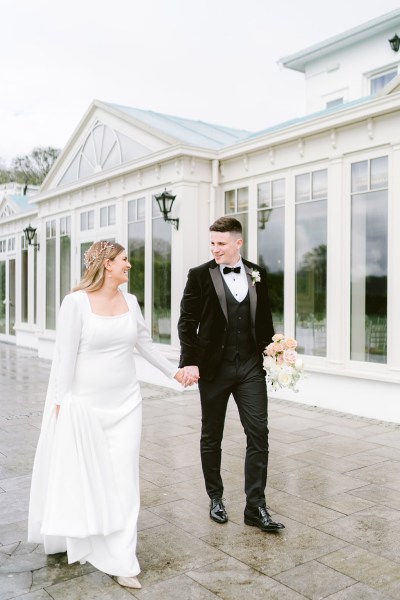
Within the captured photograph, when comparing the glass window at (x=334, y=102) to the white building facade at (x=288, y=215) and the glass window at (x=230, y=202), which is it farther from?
the glass window at (x=230, y=202)

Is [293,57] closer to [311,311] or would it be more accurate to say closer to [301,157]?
[301,157]

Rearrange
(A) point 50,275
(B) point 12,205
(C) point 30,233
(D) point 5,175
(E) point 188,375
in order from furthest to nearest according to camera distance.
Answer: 1. (D) point 5,175
2. (B) point 12,205
3. (C) point 30,233
4. (A) point 50,275
5. (E) point 188,375

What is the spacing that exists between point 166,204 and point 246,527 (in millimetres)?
6357

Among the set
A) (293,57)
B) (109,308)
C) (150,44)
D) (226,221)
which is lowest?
(109,308)

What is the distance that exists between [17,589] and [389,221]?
5656 millimetres

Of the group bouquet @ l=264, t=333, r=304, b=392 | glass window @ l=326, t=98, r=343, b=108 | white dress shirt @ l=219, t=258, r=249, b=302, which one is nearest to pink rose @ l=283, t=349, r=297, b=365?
bouquet @ l=264, t=333, r=304, b=392

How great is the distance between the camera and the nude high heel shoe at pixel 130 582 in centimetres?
308

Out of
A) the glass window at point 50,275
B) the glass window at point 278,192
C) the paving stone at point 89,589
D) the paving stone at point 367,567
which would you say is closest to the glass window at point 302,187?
the glass window at point 278,192

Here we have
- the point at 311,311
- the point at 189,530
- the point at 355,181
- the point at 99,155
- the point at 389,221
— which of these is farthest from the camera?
the point at 99,155

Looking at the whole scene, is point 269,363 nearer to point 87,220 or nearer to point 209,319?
point 209,319

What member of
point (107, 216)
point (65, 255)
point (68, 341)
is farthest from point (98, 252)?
point (65, 255)

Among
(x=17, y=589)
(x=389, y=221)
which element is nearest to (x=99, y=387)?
(x=17, y=589)

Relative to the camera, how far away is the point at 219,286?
394 centimetres

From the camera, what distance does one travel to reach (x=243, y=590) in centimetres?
306
